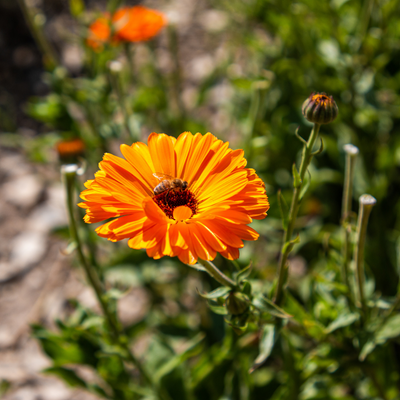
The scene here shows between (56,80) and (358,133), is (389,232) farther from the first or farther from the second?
(56,80)

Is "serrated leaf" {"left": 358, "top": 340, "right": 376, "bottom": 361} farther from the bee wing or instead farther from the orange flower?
the bee wing

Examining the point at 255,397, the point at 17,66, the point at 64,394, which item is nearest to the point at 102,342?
the point at 255,397

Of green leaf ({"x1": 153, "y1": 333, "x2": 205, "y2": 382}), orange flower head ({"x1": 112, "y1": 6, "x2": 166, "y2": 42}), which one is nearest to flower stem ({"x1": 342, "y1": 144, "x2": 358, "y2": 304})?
green leaf ({"x1": 153, "y1": 333, "x2": 205, "y2": 382})

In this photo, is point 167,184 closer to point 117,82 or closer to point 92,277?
point 92,277

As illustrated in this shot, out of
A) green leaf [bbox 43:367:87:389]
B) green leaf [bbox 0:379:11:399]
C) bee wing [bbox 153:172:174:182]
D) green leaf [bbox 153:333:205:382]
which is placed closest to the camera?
bee wing [bbox 153:172:174:182]

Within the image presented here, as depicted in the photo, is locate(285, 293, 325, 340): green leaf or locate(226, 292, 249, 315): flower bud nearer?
locate(226, 292, 249, 315): flower bud

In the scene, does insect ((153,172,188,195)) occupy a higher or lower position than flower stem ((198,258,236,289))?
higher

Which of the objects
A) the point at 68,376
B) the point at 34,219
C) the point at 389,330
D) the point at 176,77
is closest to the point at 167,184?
the point at 389,330
